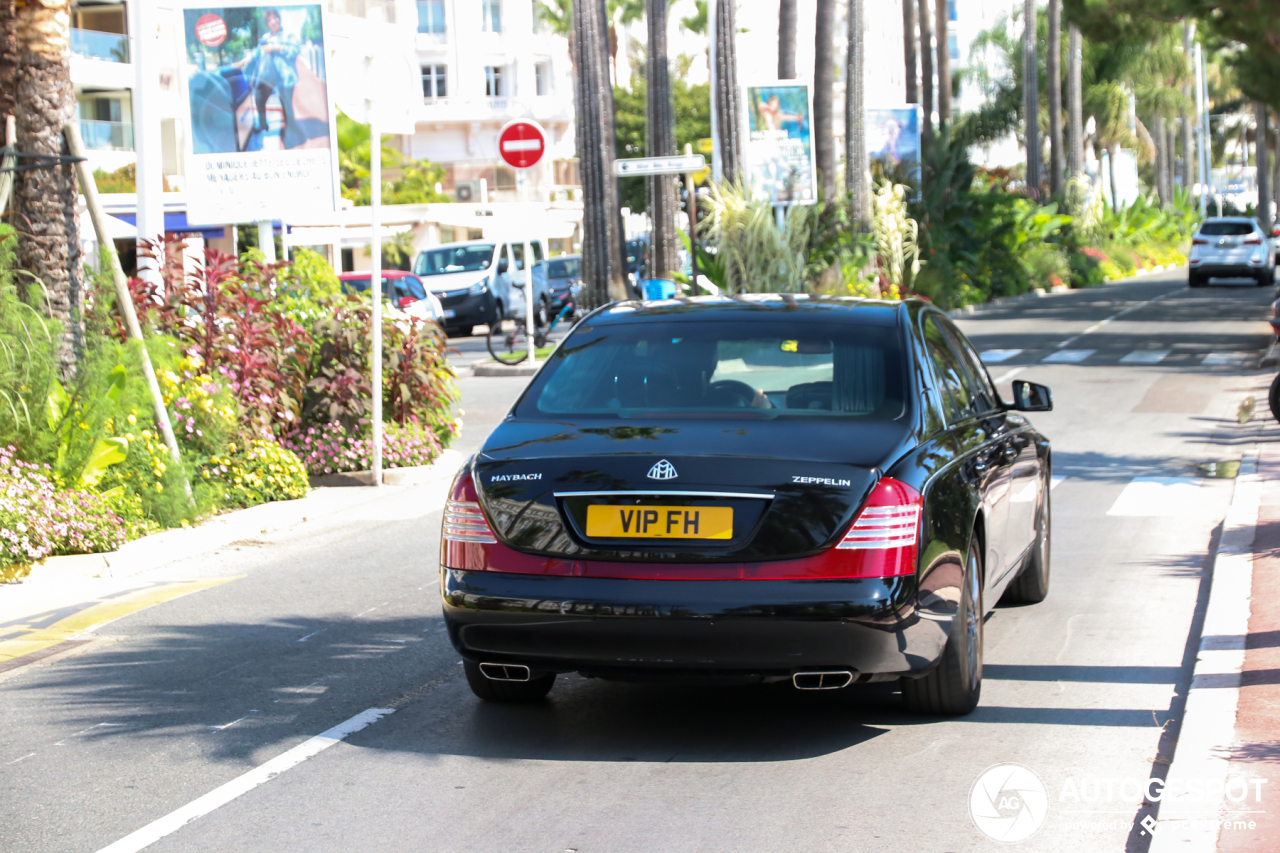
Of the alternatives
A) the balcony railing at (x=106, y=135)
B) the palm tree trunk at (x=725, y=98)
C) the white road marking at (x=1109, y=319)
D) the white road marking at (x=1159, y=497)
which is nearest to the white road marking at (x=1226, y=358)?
the white road marking at (x=1109, y=319)

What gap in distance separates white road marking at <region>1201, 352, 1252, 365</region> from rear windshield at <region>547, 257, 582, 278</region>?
20.5 metres

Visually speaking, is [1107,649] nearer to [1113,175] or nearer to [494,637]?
[494,637]

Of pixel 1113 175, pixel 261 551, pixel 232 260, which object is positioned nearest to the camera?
pixel 261 551

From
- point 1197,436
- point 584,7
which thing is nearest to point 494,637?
point 1197,436

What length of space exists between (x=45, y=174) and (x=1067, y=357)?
681 inches

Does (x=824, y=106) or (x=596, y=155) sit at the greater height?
(x=824, y=106)

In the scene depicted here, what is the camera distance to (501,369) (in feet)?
78.7

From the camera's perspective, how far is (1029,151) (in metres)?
54.7

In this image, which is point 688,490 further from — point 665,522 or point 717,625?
point 717,625

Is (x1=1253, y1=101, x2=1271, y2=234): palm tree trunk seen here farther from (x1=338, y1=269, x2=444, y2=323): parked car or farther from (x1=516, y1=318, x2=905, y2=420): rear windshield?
(x1=516, y1=318, x2=905, y2=420): rear windshield

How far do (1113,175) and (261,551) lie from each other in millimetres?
80193

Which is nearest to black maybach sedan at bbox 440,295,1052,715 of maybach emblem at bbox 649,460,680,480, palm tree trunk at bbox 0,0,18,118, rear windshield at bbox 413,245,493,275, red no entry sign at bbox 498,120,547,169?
maybach emblem at bbox 649,460,680,480

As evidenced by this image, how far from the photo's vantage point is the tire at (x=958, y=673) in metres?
5.74

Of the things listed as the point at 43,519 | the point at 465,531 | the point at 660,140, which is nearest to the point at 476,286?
the point at 660,140
